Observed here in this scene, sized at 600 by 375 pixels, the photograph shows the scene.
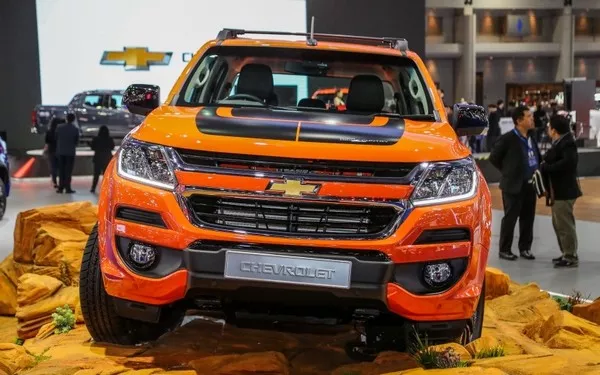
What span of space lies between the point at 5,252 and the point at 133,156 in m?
4.90

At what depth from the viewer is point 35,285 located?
4.94 m

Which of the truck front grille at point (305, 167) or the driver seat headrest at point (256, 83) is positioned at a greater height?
the driver seat headrest at point (256, 83)

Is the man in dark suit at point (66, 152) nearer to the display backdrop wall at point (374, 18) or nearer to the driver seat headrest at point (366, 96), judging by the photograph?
the display backdrop wall at point (374, 18)

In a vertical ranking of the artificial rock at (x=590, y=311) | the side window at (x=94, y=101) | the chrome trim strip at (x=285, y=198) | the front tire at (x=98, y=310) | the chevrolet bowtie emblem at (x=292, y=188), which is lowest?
the artificial rock at (x=590, y=311)

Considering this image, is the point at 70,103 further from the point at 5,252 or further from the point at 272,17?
the point at 5,252

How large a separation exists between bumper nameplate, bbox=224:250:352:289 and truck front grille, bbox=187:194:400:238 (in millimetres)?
106

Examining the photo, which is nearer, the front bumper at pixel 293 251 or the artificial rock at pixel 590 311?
the front bumper at pixel 293 251

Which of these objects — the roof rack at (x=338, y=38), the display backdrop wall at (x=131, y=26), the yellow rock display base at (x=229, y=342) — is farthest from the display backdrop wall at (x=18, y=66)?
the roof rack at (x=338, y=38)

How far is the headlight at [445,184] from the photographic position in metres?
3.11

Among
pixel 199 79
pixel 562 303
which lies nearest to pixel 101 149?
pixel 199 79

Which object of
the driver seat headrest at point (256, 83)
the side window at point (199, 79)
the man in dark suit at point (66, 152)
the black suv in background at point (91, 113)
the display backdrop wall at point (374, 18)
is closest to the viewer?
the side window at point (199, 79)

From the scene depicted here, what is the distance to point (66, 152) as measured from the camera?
13.6 metres

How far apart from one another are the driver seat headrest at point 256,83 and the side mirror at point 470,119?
3.60ft

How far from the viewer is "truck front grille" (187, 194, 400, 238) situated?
10.1ft
